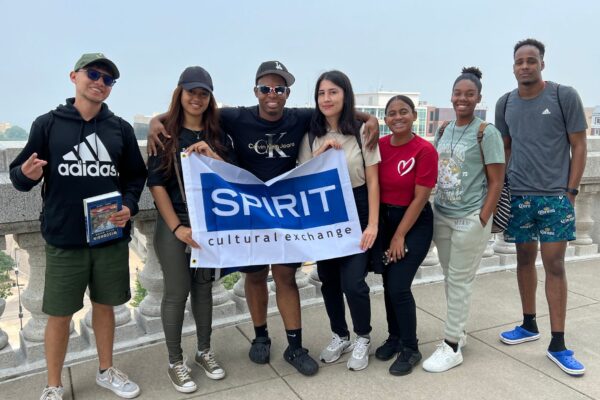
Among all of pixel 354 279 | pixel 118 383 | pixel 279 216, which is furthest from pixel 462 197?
pixel 118 383

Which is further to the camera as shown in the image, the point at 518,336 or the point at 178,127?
the point at 518,336

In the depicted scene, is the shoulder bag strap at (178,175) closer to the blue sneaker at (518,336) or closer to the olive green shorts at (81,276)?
the olive green shorts at (81,276)

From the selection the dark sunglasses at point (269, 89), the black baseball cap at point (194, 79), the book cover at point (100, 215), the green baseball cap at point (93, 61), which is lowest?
the book cover at point (100, 215)

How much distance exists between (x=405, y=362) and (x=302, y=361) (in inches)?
28.3

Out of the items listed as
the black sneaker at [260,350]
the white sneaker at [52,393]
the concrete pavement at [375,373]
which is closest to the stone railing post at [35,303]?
the concrete pavement at [375,373]

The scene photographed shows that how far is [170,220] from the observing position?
10.5ft

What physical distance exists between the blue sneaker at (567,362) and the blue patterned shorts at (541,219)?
2.67 ft

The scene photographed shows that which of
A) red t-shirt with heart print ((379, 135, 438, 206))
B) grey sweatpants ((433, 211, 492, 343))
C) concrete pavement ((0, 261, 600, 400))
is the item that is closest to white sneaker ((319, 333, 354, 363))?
concrete pavement ((0, 261, 600, 400))

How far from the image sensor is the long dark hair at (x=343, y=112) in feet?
11.0

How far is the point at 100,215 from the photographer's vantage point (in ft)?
9.70

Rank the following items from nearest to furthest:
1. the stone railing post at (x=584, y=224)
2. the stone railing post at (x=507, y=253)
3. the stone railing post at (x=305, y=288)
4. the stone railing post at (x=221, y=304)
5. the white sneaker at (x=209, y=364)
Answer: the white sneaker at (x=209, y=364)
the stone railing post at (x=221, y=304)
the stone railing post at (x=305, y=288)
the stone railing post at (x=507, y=253)
the stone railing post at (x=584, y=224)

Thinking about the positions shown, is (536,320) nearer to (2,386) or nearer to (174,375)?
(174,375)

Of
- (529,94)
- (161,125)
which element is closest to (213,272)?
(161,125)

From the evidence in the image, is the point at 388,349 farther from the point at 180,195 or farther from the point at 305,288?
the point at 180,195
